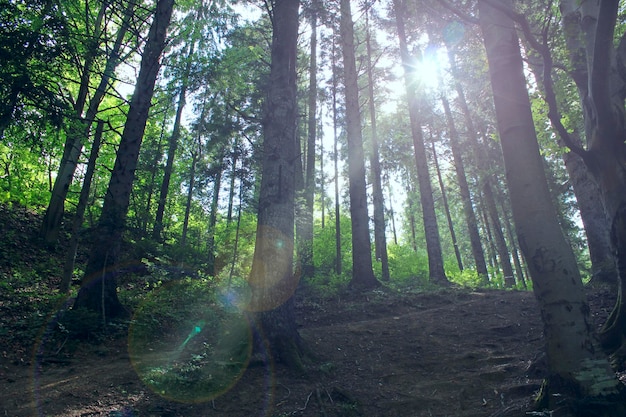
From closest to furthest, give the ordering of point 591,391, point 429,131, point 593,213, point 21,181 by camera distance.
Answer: point 591,391 < point 593,213 < point 21,181 < point 429,131

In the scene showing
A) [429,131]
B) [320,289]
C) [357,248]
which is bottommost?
[320,289]

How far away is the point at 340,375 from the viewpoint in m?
5.59

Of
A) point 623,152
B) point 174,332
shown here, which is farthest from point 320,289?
point 623,152

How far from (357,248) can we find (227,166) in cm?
602

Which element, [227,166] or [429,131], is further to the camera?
[429,131]

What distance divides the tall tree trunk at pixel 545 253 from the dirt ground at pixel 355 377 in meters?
0.65

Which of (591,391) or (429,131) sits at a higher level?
(429,131)

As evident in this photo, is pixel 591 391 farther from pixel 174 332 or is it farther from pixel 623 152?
pixel 174 332

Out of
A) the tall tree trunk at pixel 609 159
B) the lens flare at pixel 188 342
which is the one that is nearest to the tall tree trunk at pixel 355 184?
the lens flare at pixel 188 342

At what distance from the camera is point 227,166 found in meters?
14.3

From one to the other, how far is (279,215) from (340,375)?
9.00 ft

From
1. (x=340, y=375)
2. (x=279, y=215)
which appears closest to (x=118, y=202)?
(x=279, y=215)

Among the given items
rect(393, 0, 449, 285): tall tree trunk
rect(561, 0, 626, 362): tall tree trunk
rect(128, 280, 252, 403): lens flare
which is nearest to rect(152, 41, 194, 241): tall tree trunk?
rect(128, 280, 252, 403): lens flare

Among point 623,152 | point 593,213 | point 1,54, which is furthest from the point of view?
point 593,213
